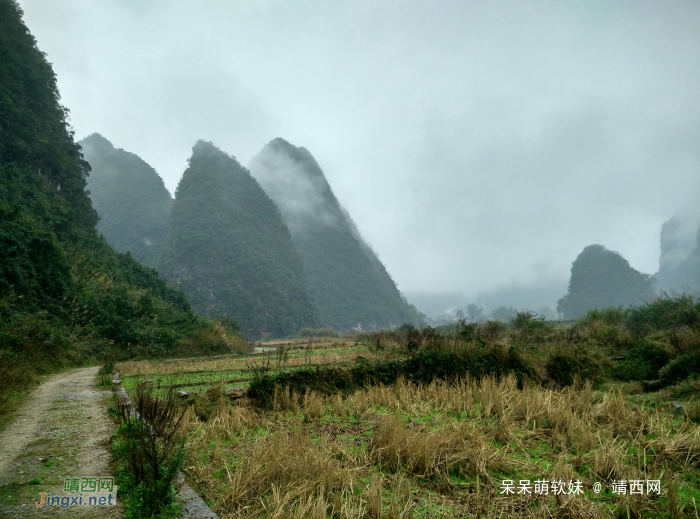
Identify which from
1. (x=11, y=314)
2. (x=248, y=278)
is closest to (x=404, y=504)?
(x=11, y=314)

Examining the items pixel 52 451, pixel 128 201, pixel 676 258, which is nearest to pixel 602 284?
Answer: pixel 676 258

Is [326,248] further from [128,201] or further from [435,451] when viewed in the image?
[435,451]

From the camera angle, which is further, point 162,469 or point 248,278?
point 248,278

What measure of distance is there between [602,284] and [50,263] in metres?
115

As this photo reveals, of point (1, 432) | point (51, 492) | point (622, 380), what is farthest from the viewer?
point (622, 380)

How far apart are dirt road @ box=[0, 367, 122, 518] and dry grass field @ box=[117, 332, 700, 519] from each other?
0.98m

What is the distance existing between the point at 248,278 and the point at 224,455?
6741cm

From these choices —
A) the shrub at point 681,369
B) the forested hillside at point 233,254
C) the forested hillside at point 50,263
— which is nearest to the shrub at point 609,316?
the shrub at point 681,369

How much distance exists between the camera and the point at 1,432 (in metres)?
4.78

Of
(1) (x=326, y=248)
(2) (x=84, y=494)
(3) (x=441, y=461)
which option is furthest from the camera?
(1) (x=326, y=248)

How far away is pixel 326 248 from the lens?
389 feet

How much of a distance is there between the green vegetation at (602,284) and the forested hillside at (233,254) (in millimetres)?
73560

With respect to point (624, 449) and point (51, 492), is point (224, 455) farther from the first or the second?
point (624, 449)

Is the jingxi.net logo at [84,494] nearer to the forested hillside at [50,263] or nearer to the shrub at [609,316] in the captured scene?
the forested hillside at [50,263]
